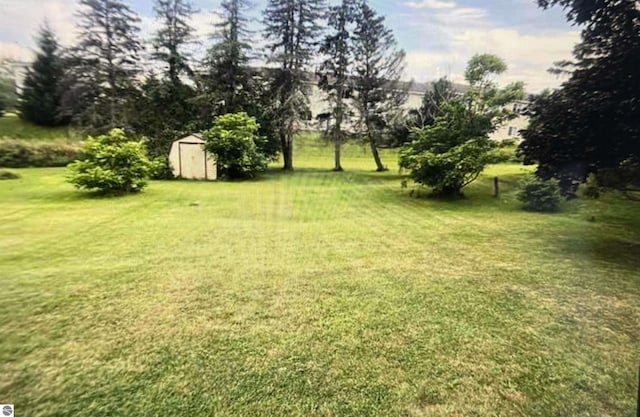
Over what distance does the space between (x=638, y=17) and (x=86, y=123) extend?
3.41 metres

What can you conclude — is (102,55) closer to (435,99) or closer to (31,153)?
(31,153)

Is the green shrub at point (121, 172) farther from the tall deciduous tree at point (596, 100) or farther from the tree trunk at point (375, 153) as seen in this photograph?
the tree trunk at point (375, 153)

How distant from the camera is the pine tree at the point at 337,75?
6.59 m

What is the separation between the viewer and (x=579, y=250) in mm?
2723

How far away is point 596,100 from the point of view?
244cm

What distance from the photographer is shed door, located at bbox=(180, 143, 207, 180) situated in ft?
23.5

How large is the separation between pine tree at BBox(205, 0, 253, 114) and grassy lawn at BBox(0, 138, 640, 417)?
3.81 metres

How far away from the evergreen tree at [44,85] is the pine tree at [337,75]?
4.77 m

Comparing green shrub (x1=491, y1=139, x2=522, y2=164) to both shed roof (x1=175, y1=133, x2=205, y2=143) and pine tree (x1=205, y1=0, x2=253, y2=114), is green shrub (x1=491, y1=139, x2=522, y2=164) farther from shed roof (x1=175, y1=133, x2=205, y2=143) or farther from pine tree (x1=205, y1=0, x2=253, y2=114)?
shed roof (x1=175, y1=133, x2=205, y2=143)

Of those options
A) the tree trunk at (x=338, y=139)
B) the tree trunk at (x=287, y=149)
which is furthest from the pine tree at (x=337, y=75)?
the tree trunk at (x=287, y=149)

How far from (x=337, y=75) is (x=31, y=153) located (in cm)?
737

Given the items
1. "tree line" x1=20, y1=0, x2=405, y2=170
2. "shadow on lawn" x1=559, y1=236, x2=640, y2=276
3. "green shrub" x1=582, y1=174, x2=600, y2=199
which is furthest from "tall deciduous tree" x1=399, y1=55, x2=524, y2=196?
"shadow on lawn" x1=559, y1=236, x2=640, y2=276

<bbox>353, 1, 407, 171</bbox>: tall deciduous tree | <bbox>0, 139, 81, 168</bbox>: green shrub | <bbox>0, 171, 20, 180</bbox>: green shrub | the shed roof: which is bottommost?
<bbox>0, 171, 20, 180</bbox>: green shrub

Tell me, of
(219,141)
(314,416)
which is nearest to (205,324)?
(314,416)
